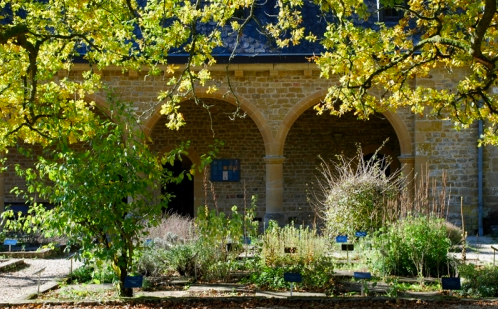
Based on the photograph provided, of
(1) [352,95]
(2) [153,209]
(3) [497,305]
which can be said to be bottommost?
(3) [497,305]

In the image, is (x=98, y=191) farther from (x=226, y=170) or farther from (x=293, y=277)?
(x=226, y=170)

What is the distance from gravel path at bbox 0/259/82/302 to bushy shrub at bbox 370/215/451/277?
382 centimetres

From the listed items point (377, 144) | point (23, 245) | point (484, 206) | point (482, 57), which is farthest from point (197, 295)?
point (377, 144)

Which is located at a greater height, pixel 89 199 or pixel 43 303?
pixel 89 199

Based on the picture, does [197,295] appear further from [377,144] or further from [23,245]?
[377,144]

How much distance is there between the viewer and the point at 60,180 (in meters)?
5.95

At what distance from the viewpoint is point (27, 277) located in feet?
27.5

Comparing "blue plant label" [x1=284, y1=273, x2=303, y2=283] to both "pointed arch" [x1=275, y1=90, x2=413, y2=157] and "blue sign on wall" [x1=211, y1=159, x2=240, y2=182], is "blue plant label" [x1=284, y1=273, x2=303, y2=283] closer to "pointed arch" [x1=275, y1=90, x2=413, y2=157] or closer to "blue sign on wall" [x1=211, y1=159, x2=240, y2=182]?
"pointed arch" [x1=275, y1=90, x2=413, y2=157]

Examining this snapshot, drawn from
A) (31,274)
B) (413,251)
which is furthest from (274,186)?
(31,274)

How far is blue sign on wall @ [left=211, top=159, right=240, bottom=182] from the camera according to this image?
15276 mm

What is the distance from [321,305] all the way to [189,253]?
2.13m

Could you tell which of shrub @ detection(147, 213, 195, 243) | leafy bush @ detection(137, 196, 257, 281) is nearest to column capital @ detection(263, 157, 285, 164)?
shrub @ detection(147, 213, 195, 243)

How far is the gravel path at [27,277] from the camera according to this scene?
23.5 feet

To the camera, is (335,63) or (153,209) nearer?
(153,209)
